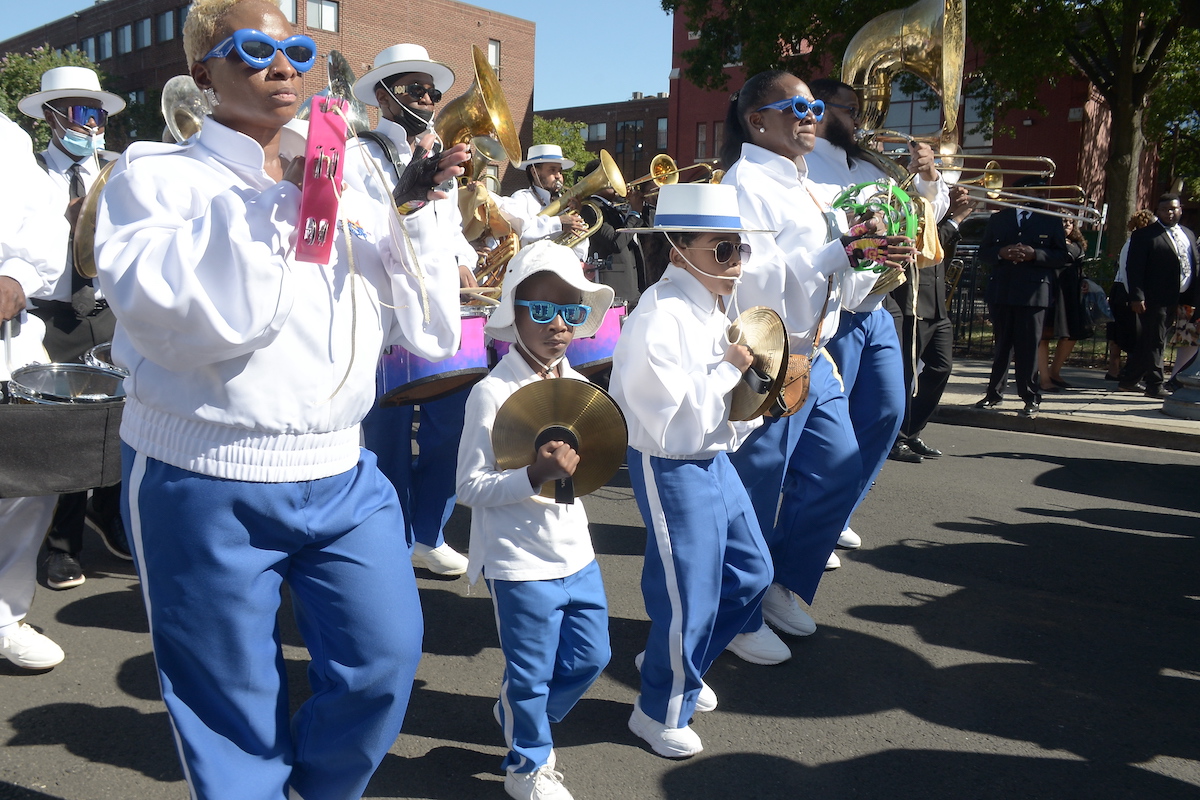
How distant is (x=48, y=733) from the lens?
3.20 m

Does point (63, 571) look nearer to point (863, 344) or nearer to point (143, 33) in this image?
point (863, 344)

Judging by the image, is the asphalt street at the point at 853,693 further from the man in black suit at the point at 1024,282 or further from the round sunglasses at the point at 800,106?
the man in black suit at the point at 1024,282

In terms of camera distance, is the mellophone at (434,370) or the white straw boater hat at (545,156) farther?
the white straw boater hat at (545,156)

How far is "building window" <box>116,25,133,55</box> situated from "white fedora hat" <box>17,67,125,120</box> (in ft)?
158

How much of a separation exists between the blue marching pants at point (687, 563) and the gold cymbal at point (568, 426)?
416 millimetres

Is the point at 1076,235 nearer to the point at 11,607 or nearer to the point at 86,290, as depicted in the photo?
the point at 86,290

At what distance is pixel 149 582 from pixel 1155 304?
430 inches

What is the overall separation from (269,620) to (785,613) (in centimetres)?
250

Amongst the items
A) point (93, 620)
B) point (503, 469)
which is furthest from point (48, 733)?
point (503, 469)

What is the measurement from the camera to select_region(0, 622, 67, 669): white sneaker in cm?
358

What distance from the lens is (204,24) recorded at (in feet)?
6.50

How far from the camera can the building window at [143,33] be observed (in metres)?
45.4

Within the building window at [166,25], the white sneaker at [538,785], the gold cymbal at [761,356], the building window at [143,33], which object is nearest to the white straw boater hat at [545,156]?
the gold cymbal at [761,356]

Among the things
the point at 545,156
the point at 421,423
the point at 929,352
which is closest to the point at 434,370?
the point at 421,423
